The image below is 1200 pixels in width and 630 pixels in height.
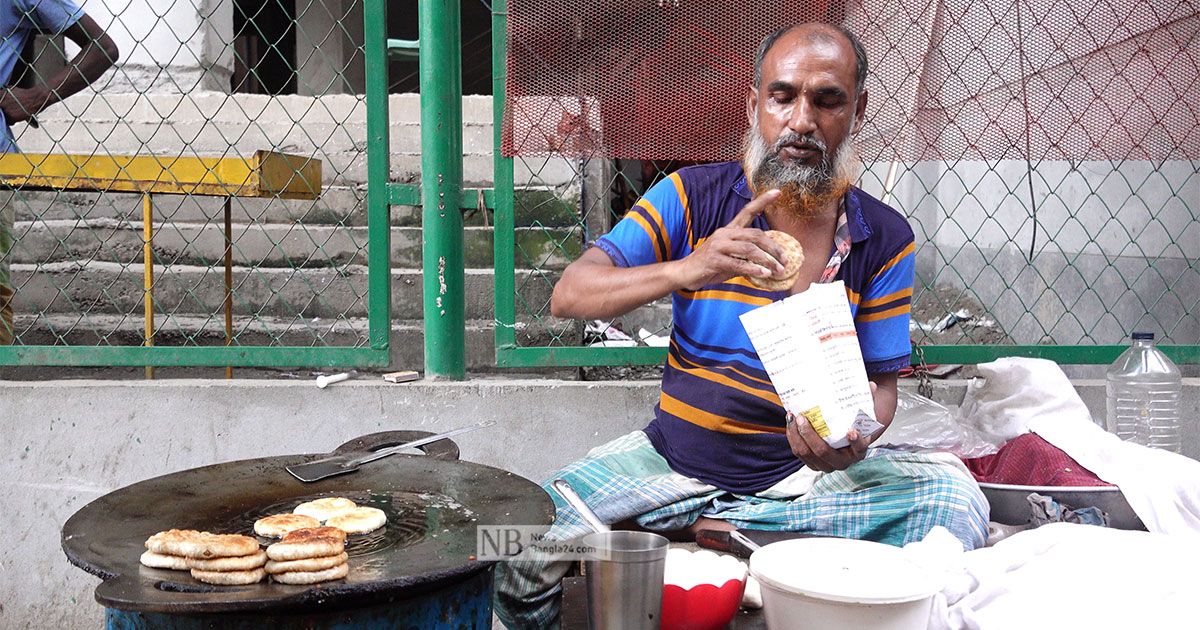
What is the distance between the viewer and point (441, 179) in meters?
3.14

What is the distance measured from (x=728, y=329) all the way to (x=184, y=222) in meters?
4.52

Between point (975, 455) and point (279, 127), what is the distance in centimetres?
522

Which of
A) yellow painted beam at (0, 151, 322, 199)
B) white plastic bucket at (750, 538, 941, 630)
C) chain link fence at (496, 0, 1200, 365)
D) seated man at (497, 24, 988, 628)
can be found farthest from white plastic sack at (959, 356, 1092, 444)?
yellow painted beam at (0, 151, 322, 199)

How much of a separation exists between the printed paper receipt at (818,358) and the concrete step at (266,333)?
8.79 ft

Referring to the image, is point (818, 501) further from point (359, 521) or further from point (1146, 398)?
point (1146, 398)

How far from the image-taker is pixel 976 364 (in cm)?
332

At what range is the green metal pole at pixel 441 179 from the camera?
10.2 ft

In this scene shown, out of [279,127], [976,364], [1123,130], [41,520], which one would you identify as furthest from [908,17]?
[279,127]

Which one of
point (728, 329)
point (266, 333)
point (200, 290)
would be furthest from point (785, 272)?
point (200, 290)

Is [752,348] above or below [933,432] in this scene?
above

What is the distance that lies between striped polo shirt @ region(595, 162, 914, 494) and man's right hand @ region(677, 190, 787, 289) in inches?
17.8

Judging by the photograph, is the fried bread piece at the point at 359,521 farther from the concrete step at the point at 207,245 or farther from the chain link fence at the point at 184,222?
the concrete step at the point at 207,245

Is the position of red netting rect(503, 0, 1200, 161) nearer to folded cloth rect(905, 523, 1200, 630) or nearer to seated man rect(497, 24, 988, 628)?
seated man rect(497, 24, 988, 628)

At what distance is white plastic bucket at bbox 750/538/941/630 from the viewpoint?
1474 millimetres
